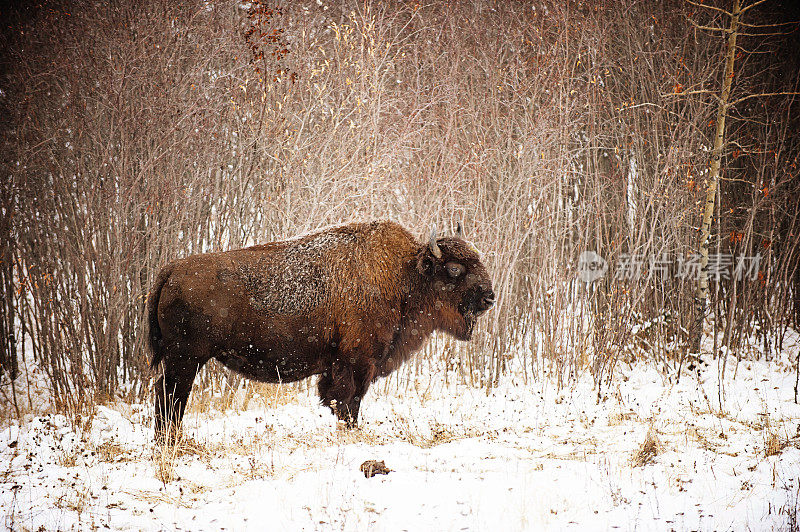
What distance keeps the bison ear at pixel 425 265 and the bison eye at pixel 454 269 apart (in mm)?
135

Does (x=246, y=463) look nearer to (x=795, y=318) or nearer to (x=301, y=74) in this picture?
(x=301, y=74)

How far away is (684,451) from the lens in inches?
177

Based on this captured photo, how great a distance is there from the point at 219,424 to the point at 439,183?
3.82 m

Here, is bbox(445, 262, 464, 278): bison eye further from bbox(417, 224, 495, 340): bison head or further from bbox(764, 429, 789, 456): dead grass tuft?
bbox(764, 429, 789, 456): dead grass tuft

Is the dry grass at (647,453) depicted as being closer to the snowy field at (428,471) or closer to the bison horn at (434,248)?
the snowy field at (428,471)

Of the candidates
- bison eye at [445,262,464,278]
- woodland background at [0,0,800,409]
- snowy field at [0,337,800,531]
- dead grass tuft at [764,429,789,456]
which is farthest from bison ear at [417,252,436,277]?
dead grass tuft at [764,429,789,456]

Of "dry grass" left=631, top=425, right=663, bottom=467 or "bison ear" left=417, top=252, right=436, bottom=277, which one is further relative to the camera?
"bison ear" left=417, top=252, right=436, bottom=277

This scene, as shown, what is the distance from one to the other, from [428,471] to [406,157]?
5.20 metres

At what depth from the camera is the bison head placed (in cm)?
550

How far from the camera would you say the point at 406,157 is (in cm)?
847

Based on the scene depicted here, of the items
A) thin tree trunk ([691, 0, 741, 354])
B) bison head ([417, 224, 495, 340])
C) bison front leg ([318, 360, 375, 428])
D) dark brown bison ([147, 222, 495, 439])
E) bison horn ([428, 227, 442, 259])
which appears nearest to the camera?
dark brown bison ([147, 222, 495, 439])

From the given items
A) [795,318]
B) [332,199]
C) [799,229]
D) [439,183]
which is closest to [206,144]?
[332,199]

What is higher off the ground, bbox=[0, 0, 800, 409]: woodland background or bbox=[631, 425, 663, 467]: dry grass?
bbox=[0, 0, 800, 409]: woodland background

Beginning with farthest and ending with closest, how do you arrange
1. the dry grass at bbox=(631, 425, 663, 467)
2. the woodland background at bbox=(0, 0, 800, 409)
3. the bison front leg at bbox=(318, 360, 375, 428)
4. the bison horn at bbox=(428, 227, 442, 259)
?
the woodland background at bbox=(0, 0, 800, 409) → the bison horn at bbox=(428, 227, 442, 259) → the bison front leg at bbox=(318, 360, 375, 428) → the dry grass at bbox=(631, 425, 663, 467)
